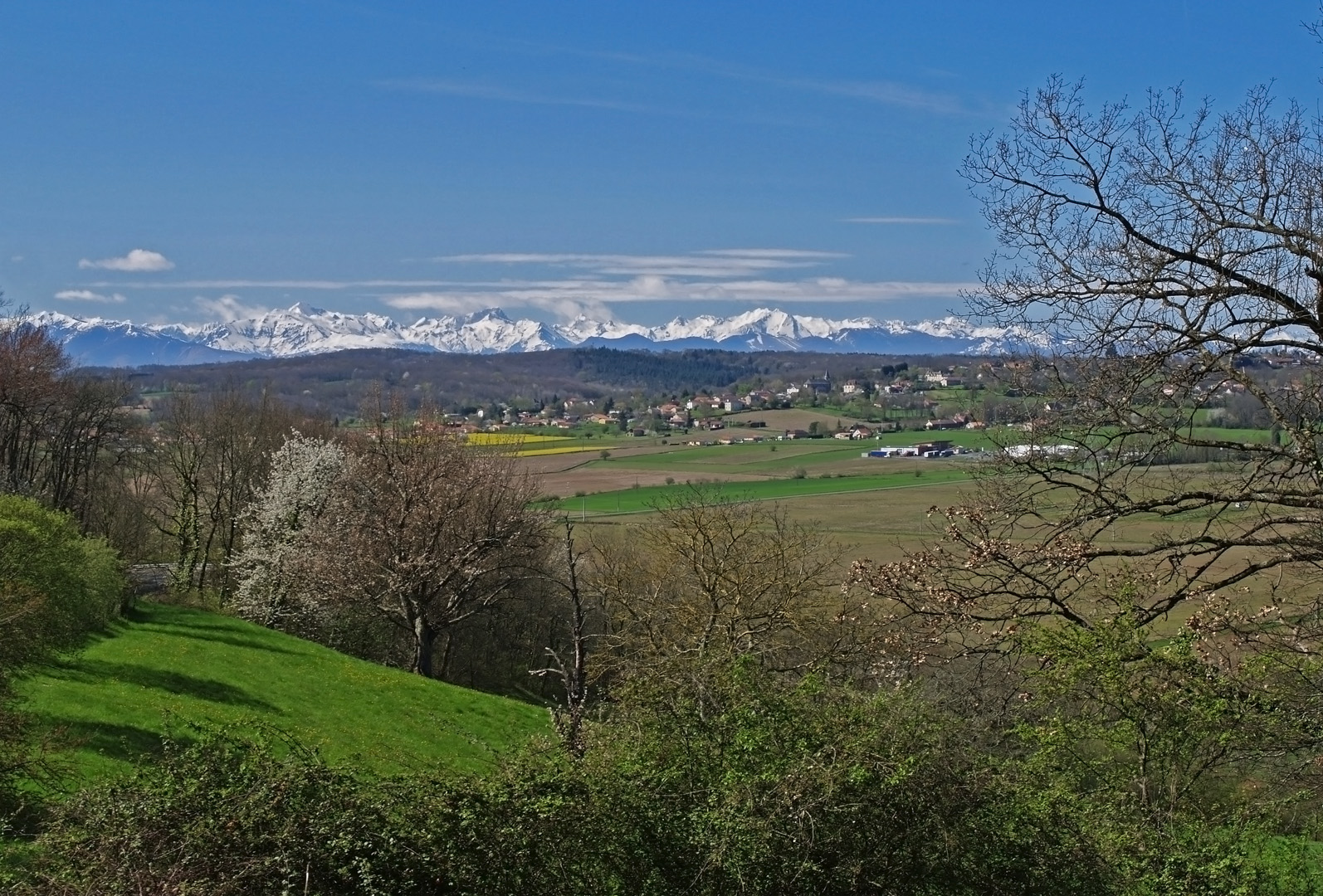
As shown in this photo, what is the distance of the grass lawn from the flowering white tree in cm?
3345

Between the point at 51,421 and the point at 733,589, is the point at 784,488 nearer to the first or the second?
the point at 51,421

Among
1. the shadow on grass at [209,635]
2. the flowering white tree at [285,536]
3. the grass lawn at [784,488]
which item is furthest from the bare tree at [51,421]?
the grass lawn at [784,488]

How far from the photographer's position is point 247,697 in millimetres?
22938

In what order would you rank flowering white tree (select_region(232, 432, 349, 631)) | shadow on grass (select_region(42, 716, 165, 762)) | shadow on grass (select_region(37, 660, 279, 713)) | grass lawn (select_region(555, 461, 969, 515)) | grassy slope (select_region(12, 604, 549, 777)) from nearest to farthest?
shadow on grass (select_region(42, 716, 165, 762))
grassy slope (select_region(12, 604, 549, 777))
shadow on grass (select_region(37, 660, 279, 713))
flowering white tree (select_region(232, 432, 349, 631))
grass lawn (select_region(555, 461, 969, 515))

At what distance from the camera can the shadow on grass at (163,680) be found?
2072cm

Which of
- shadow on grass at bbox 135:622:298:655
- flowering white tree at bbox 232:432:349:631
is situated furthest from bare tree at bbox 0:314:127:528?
shadow on grass at bbox 135:622:298:655

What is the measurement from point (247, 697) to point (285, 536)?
57.0 feet

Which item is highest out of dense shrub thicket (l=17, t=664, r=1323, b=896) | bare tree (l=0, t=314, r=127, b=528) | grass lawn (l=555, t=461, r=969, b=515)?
bare tree (l=0, t=314, r=127, b=528)

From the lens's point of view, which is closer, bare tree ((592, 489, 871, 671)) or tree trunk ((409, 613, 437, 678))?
bare tree ((592, 489, 871, 671))

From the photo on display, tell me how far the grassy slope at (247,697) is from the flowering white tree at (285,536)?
4.54 meters

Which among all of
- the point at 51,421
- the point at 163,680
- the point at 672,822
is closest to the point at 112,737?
the point at 163,680

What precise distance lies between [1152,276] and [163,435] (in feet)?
156

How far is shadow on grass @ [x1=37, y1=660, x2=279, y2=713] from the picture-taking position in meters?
20.7

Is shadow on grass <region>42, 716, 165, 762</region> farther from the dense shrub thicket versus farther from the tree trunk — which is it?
the tree trunk
